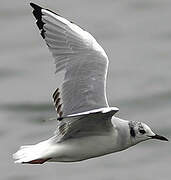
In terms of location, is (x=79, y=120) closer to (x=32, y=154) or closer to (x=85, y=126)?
(x=85, y=126)

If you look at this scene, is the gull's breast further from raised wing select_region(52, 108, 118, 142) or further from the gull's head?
the gull's head

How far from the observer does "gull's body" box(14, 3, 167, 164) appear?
8.17m

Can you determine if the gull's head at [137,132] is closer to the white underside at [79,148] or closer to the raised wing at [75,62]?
the white underside at [79,148]

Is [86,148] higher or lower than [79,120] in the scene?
lower

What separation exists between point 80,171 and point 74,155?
315cm

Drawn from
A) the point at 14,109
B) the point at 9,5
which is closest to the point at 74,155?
the point at 14,109

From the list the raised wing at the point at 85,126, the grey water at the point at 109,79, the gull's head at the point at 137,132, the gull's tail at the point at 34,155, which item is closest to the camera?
the raised wing at the point at 85,126

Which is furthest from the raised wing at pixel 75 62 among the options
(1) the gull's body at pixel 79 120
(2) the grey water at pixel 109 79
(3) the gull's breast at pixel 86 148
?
(2) the grey water at pixel 109 79

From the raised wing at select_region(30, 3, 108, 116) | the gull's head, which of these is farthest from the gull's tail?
the gull's head

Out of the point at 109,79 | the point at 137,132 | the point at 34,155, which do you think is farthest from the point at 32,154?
the point at 109,79

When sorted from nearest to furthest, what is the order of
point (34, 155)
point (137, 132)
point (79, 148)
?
point (34, 155) < point (79, 148) < point (137, 132)

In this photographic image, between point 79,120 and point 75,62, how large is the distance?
0.73 meters

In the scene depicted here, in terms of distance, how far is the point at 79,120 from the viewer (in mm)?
8070

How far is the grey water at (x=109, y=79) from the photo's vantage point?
11.4 meters
